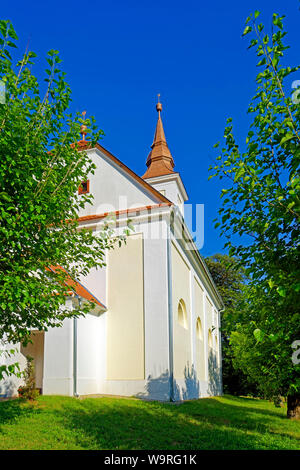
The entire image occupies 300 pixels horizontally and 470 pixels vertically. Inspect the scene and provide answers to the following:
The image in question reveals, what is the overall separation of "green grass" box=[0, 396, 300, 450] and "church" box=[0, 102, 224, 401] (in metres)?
1.74

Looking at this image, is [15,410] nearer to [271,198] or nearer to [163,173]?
[271,198]

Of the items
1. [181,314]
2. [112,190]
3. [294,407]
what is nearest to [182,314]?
[181,314]

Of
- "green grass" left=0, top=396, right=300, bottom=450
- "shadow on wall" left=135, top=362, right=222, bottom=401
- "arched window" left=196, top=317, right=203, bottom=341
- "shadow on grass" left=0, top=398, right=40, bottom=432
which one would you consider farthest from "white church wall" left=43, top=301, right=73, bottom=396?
"arched window" left=196, top=317, right=203, bottom=341

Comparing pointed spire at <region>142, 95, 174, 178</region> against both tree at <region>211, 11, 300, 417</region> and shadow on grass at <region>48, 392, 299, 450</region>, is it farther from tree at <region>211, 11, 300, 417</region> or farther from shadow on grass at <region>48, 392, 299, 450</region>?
tree at <region>211, 11, 300, 417</region>

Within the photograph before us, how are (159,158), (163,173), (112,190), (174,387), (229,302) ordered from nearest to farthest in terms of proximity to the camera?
(174,387), (112,190), (163,173), (159,158), (229,302)

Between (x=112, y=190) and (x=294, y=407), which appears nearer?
(x=294, y=407)

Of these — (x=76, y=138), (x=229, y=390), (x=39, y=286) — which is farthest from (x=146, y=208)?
(x=229, y=390)

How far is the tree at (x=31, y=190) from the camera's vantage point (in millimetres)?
5621

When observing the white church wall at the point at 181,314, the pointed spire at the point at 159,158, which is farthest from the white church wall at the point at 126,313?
the pointed spire at the point at 159,158

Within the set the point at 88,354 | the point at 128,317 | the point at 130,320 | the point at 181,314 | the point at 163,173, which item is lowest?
the point at 88,354

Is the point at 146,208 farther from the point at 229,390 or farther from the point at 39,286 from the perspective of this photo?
the point at 229,390

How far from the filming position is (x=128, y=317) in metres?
15.1

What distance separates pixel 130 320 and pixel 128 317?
146mm

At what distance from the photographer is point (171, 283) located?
15.1m
